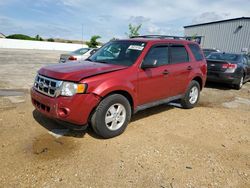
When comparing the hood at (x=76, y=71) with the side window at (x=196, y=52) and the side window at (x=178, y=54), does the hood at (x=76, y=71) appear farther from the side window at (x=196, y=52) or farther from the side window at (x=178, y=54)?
the side window at (x=196, y=52)

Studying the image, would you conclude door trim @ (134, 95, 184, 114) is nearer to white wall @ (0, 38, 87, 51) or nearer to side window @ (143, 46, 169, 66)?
side window @ (143, 46, 169, 66)

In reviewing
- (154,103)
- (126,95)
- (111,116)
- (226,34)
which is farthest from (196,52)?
(226,34)

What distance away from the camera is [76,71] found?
3.75 metres

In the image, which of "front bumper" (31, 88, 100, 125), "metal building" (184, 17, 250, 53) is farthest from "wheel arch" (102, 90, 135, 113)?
"metal building" (184, 17, 250, 53)

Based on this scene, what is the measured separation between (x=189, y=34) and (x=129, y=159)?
3615cm

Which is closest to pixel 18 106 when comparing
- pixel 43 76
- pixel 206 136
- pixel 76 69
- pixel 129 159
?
pixel 43 76

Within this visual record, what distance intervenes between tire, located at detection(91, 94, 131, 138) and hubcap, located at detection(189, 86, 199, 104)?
8.18 feet

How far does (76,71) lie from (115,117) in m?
1.07

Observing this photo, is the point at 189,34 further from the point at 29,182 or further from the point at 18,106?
the point at 29,182

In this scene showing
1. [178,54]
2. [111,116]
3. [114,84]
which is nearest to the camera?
[114,84]

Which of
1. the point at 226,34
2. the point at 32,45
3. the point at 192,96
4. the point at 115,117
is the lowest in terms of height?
the point at 115,117

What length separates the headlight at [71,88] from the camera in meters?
3.49

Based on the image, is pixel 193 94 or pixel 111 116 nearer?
pixel 111 116

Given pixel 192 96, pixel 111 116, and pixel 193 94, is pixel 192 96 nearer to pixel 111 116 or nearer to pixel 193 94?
pixel 193 94
